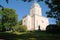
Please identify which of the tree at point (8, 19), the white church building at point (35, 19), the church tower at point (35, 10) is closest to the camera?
the tree at point (8, 19)

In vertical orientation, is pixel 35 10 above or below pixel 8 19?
above

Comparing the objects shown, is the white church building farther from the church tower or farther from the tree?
the tree

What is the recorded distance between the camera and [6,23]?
77.9 metres

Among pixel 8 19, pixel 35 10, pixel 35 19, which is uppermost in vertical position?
pixel 35 10

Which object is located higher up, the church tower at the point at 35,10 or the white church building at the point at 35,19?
the church tower at the point at 35,10

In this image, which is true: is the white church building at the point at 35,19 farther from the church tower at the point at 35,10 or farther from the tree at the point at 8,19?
the tree at the point at 8,19

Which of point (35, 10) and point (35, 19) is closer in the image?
point (35, 19)

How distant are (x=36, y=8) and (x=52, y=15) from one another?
264 feet

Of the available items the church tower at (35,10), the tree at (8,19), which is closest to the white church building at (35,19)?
the church tower at (35,10)

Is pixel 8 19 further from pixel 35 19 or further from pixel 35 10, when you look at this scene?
pixel 35 10

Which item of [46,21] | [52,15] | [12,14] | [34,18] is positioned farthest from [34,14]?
[52,15]

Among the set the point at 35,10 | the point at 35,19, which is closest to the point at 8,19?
the point at 35,19

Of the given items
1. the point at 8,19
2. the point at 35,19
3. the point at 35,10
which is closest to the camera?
the point at 8,19

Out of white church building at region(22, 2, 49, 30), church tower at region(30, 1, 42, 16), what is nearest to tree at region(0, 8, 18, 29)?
white church building at region(22, 2, 49, 30)
